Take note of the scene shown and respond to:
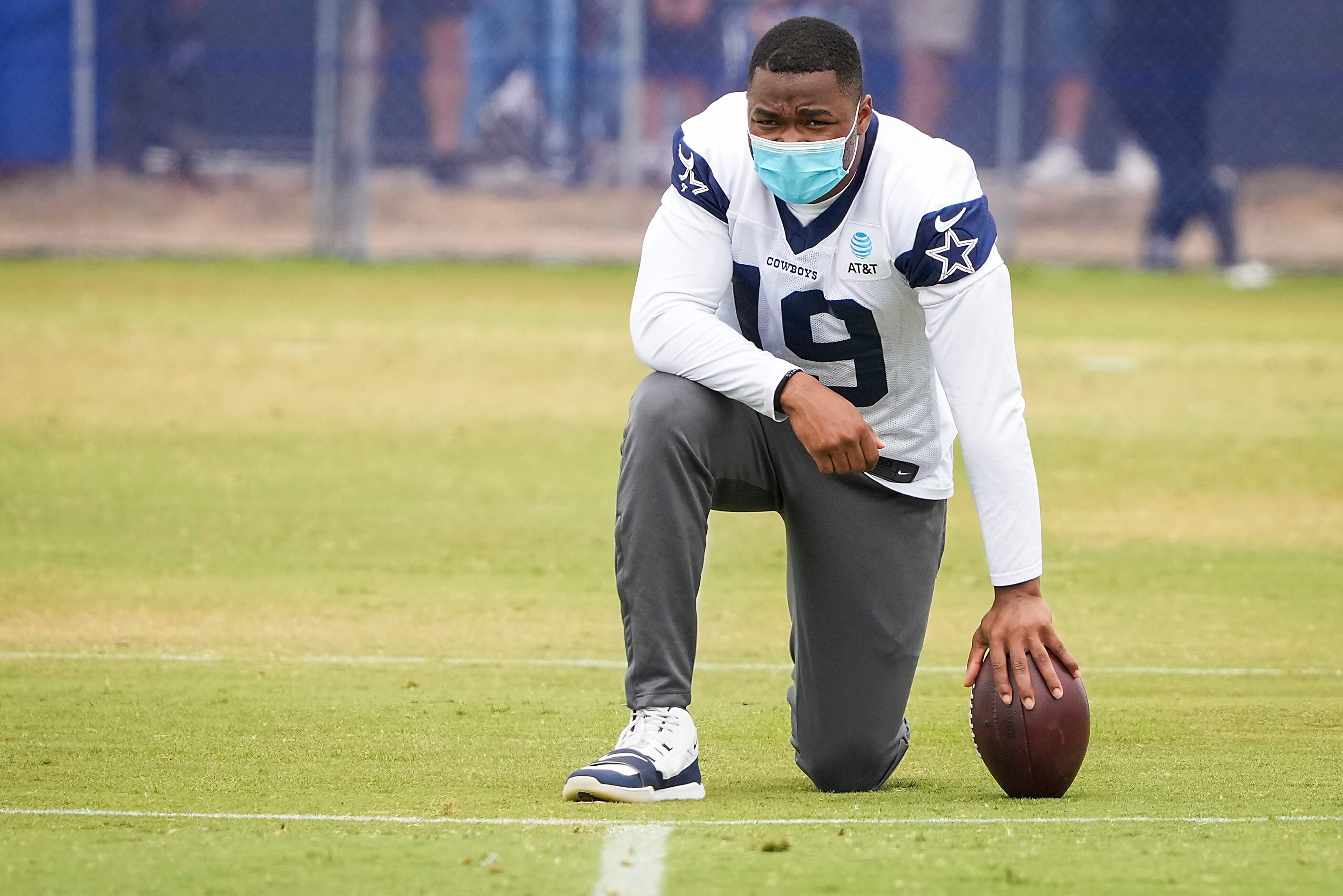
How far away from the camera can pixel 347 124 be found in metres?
19.0

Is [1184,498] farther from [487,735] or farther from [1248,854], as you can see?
[1248,854]

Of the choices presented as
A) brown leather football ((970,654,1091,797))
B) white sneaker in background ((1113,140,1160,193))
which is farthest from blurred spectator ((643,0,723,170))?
brown leather football ((970,654,1091,797))

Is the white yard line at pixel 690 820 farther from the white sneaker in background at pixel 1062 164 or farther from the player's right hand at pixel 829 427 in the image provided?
the white sneaker in background at pixel 1062 164

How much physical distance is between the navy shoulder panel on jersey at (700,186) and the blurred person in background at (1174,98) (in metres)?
14.5

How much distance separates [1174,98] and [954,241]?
14826 millimetres

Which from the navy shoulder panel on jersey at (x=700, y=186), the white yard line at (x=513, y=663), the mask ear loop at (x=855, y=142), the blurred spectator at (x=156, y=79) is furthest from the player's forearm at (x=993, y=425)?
the blurred spectator at (x=156, y=79)

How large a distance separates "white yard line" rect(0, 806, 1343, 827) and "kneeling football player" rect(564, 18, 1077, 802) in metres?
0.23

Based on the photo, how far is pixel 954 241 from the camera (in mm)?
4438

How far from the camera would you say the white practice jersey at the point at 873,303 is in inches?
174

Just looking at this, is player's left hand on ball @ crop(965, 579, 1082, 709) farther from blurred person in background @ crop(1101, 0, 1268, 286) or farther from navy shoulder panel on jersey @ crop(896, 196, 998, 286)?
blurred person in background @ crop(1101, 0, 1268, 286)

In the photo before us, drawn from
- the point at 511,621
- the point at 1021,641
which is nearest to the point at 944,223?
the point at 1021,641

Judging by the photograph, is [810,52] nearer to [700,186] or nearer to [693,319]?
[700,186]

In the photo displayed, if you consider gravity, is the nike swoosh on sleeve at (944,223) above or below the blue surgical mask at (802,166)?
below

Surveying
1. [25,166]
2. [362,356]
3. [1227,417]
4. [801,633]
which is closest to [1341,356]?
[1227,417]
